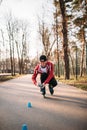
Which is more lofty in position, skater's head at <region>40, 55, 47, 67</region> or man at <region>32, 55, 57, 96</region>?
skater's head at <region>40, 55, 47, 67</region>

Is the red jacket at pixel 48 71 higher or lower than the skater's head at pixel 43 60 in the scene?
lower

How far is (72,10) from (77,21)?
2.04m

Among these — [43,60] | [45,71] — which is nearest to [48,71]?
[45,71]

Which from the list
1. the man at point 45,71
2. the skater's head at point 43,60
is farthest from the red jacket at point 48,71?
the skater's head at point 43,60

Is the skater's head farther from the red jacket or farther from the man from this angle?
the red jacket

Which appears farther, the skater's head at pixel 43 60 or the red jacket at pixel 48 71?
the red jacket at pixel 48 71

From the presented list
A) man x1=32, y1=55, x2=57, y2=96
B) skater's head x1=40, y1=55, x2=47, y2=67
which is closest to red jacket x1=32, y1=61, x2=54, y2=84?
man x1=32, y1=55, x2=57, y2=96

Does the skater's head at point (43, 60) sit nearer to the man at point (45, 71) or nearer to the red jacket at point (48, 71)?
the man at point (45, 71)

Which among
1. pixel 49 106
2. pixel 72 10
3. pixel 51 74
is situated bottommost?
pixel 49 106

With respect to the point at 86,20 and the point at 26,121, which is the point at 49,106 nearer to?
the point at 26,121

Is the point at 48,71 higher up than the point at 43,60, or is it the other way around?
the point at 43,60

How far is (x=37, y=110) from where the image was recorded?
23.1 ft

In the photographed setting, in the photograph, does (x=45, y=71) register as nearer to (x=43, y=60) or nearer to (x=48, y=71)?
(x=48, y=71)

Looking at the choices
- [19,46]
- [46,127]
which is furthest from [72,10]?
[19,46]
